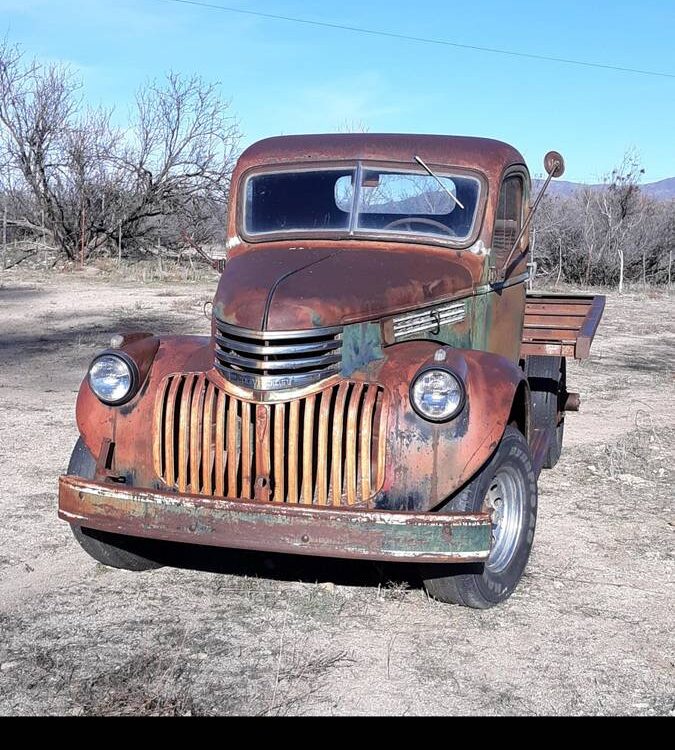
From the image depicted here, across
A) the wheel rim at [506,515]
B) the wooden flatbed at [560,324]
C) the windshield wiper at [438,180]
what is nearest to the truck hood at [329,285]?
the windshield wiper at [438,180]

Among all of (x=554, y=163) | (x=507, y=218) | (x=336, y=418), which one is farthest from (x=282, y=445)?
(x=554, y=163)

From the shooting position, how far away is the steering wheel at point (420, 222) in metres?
4.93

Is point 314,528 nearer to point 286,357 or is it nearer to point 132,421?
point 286,357

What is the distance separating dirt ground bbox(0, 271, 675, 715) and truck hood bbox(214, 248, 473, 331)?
125cm

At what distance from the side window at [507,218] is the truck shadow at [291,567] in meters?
1.72

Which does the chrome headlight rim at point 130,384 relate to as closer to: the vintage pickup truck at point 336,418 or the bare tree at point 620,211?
the vintage pickup truck at point 336,418

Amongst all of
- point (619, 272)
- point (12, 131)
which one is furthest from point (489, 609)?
point (12, 131)

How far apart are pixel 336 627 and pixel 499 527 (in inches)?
34.9

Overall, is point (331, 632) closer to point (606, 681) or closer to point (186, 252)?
point (606, 681)

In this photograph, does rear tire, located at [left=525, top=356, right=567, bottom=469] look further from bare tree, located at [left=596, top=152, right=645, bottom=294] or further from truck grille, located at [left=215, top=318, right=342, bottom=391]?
bare tree, located at [left=596, top=152, right=645, bottom=294]

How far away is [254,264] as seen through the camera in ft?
14.6
